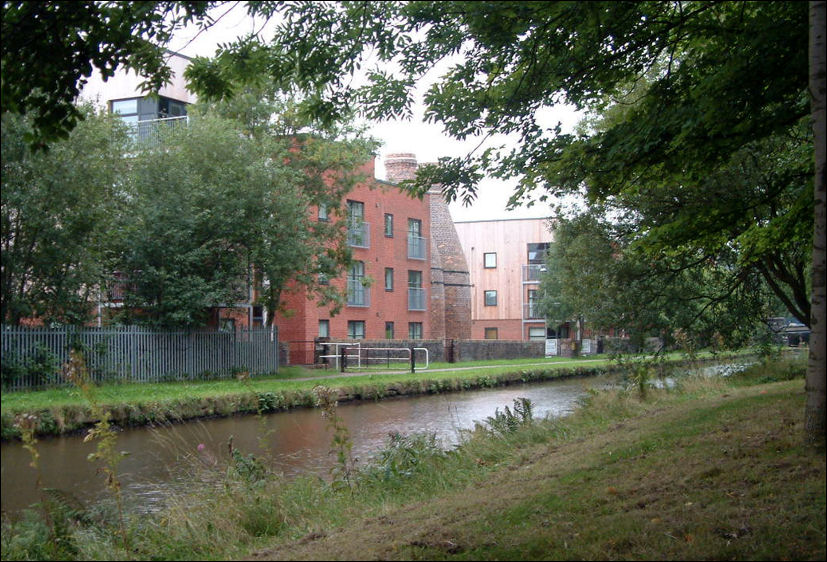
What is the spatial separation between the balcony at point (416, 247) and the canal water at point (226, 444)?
16.1 m

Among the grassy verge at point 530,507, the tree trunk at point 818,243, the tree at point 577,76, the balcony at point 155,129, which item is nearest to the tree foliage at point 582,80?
the tree at point 577,76

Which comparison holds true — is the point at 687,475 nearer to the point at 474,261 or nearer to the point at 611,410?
the point at 611,410

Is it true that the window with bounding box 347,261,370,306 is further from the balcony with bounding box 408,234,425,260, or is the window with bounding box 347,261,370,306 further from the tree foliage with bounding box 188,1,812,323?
the tree foliage with bounding box 188,1,812,323

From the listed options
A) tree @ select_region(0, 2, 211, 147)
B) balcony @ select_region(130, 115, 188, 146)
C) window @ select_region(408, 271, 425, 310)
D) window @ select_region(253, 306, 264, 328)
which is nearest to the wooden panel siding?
window @ select_region(408, 271, 425, 310)

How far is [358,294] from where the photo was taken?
3675cm

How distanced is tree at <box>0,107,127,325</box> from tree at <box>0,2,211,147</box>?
277mm

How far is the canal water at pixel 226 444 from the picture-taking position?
886 centimetres

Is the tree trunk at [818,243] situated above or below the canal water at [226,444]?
above

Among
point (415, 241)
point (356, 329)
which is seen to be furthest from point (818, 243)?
point (415, 241)

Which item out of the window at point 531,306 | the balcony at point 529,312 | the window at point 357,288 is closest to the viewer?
the window at point 357,288

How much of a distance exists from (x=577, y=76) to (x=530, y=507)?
16.1 ft

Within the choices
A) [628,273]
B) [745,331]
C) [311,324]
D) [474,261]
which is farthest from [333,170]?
[474,261]

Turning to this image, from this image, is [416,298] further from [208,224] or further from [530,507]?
[530,507]

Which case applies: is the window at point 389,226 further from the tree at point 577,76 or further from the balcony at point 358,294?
the tree at point 577,76
